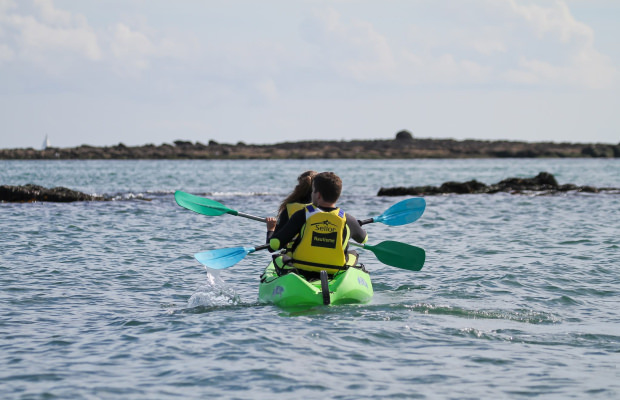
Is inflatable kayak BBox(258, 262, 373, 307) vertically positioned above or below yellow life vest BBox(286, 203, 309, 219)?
below

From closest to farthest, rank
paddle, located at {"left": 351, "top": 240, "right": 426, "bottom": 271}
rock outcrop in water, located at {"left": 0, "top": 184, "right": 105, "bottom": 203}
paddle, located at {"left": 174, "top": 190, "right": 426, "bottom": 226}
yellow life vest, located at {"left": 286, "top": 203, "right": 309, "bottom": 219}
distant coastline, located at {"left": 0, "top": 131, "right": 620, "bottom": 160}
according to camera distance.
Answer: yellow life vest, located at {"left": 286, "top": 203, "right": 309, "bottom": 219} < paddle, located at {"left": 351, "top": 240, "right": 426, "bottom": 271} < paddle, located at {"left": 174, "top": 190, "right": 426, "bottom": 226} < rock outcrop in water, located at {"left": 0, "top": 184, "right": 105, "bottom": 203} < distant coastline, located at {"left": 0, "top": 131, "right": 620, "bottom": 160}

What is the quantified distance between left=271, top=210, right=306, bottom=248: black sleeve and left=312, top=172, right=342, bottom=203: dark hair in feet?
1.16

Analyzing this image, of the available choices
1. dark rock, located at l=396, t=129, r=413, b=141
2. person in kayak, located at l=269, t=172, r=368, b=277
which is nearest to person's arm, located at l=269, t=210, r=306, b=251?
person in kayak, located at l=269, t=172, r=368, b=277

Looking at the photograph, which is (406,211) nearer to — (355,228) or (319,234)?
(355,228)

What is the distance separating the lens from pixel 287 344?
707 cm

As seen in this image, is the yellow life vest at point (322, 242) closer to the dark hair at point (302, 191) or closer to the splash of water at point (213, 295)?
the dark hair at point (302, 191)

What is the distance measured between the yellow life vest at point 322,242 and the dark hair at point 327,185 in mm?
190

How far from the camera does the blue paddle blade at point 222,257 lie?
9875 mm

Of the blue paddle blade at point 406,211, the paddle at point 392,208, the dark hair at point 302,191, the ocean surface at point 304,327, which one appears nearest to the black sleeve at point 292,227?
the dark hair at point 302,191

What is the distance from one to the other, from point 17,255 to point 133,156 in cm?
9903

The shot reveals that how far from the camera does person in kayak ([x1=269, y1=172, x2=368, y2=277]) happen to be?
340 inches

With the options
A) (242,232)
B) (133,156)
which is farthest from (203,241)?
(133,156)

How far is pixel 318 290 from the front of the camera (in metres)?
8.59

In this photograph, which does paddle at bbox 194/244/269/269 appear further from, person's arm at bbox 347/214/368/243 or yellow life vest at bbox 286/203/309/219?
person's arm at bbox 347/214/368/243
